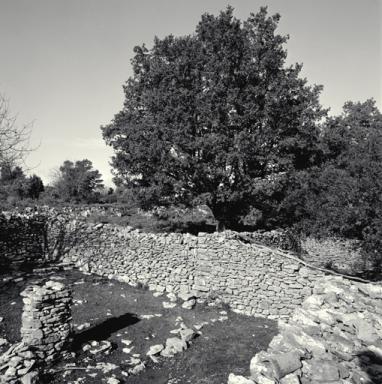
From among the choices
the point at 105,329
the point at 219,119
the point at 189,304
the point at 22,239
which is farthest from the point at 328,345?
the point at 22,239

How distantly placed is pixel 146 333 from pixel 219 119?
10504 millimetres

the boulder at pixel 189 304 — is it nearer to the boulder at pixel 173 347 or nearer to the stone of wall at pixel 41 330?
the boulder at pixel 173 347

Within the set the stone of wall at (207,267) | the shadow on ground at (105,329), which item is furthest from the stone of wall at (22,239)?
the shadow on ground at (105,329)

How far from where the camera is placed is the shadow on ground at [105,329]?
8.09m

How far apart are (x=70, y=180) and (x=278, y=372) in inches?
1688

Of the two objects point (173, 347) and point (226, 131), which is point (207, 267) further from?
point (226, 131)

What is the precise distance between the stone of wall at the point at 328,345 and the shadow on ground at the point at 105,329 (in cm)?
551

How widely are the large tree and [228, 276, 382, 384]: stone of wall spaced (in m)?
9.53

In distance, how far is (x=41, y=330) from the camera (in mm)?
7250

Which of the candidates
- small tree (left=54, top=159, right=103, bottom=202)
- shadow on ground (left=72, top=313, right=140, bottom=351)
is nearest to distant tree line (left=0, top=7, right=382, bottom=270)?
shadow on ground (left=72, top=313, right=140, bottom=351)

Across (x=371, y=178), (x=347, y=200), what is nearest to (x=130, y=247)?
(x=347, y=200)

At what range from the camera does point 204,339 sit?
8.32 meters

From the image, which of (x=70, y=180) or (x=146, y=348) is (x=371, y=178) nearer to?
(x=146, y=348)

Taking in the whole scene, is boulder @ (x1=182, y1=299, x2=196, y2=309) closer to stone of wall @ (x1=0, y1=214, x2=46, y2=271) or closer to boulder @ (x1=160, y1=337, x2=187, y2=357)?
boulder @ (x1=160, y1=337, x2=187, y2=357)
